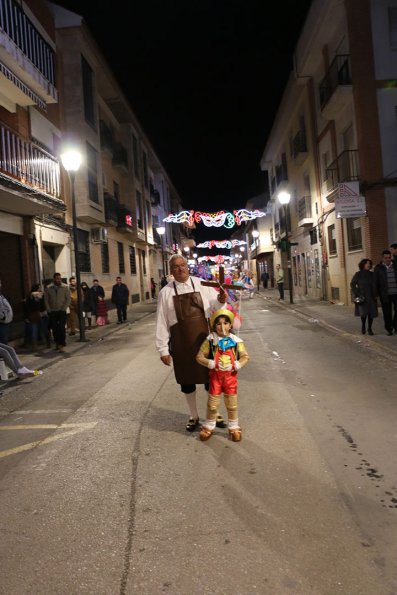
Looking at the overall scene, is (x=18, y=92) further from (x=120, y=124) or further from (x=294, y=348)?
(x=120, y=124)

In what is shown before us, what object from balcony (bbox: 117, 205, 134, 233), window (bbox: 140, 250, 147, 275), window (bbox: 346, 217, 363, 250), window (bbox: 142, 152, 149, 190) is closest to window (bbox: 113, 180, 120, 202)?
balcony (bbox: 117, 205, 134, 233)

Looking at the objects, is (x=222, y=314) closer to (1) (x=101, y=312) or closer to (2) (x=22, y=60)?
(2) (x=22, y=60)

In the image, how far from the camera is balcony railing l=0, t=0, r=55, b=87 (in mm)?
11648

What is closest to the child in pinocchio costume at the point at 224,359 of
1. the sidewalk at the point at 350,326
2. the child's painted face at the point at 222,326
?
the child's painted face at the point at 222,326

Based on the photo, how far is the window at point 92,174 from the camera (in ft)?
62.0

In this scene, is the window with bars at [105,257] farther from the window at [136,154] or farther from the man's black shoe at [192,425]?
the man's black shoe at [192,425]

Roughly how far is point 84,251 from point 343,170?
10609 mm

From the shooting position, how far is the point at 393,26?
1580 centimetres

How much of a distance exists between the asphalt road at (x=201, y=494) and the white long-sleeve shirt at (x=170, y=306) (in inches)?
39.1

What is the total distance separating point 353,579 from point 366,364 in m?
5.87

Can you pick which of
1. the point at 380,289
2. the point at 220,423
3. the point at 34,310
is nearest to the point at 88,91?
the point at 34,310

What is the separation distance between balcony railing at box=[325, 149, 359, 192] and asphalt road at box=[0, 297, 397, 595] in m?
11.8

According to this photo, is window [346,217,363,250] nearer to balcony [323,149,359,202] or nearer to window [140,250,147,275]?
balcony [323,149,359,202]

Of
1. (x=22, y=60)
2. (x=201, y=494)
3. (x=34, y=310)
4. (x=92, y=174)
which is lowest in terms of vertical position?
(x=201, y=494)
